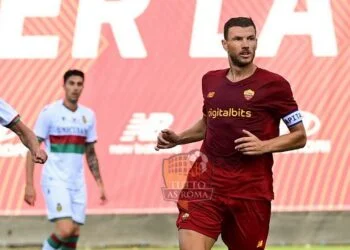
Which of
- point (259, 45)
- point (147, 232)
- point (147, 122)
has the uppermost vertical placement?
point (259, 45)

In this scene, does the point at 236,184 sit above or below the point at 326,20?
below

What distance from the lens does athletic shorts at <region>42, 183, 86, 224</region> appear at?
13.0 meters

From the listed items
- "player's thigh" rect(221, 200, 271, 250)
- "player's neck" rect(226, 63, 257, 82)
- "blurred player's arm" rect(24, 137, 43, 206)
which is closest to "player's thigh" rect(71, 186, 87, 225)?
"blurred player's arm" rect(24, 137, 43, 206)

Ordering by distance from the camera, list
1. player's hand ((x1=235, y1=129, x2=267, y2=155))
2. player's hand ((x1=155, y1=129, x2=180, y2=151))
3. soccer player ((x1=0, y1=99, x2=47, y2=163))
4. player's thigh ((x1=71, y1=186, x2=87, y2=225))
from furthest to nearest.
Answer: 1. player's thigh ((x1=71, y1=186, x2=87, y2=225))
2. player's hand ((x1=155, y1=129, x2=180, y2=151))
3. player's hand ((x1=235, y1=129, x2=267, y2=155))
4. soccer player ((x1=0, y1=99, x2=47, y2=163))

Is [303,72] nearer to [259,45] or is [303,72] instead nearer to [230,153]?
[259,45]

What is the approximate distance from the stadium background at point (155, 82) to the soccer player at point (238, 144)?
736 cm

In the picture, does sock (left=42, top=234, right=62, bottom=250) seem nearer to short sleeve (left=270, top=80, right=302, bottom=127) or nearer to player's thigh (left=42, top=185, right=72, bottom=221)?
player's thigh (left=42, top=185, right=72, bottom=221)

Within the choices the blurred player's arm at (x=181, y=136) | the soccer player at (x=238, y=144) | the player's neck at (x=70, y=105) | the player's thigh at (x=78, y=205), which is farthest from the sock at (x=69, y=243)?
the soccer player at (x=238, y=144)

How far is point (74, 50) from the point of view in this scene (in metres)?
16.4

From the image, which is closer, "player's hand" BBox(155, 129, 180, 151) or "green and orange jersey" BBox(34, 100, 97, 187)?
"player's hand" BBox(155, 129, 180, 151)

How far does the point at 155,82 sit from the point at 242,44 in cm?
780

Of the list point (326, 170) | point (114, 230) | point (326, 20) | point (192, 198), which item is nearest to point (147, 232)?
point (114, 230)

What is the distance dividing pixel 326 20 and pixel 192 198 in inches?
326

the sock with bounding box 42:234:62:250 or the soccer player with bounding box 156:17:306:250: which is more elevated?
the soccer player with bounding box 156:17:306:250
